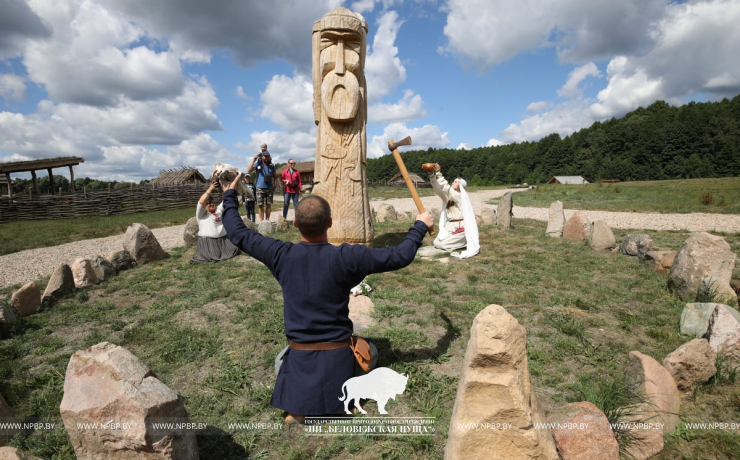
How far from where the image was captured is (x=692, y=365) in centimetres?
260

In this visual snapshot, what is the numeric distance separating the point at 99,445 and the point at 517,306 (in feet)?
12.8

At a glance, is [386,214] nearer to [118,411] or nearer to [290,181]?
[290,181]

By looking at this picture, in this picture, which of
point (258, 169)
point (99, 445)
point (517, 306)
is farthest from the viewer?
point (258, 169)

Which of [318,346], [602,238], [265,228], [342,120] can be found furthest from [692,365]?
[265,228]

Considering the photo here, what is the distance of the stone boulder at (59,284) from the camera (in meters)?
4.61

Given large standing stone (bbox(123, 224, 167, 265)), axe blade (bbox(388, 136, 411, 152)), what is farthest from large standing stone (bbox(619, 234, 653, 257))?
large standing stone (bbox(123, 224, 167, 265))

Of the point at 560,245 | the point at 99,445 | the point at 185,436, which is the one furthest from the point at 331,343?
the point at 560,245

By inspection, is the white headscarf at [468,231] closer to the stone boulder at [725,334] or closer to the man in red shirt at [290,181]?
the stone boulder at [725,334]

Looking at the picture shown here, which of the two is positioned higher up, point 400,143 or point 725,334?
point 400,143

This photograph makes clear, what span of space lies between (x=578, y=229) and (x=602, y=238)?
952 millimetres

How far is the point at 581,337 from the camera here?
3.47 meters

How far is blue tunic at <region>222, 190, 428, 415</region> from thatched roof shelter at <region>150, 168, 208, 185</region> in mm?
25015

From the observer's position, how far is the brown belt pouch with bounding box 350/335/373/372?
7.72 feet

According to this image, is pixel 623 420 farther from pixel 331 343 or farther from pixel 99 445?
pixel 99 445
